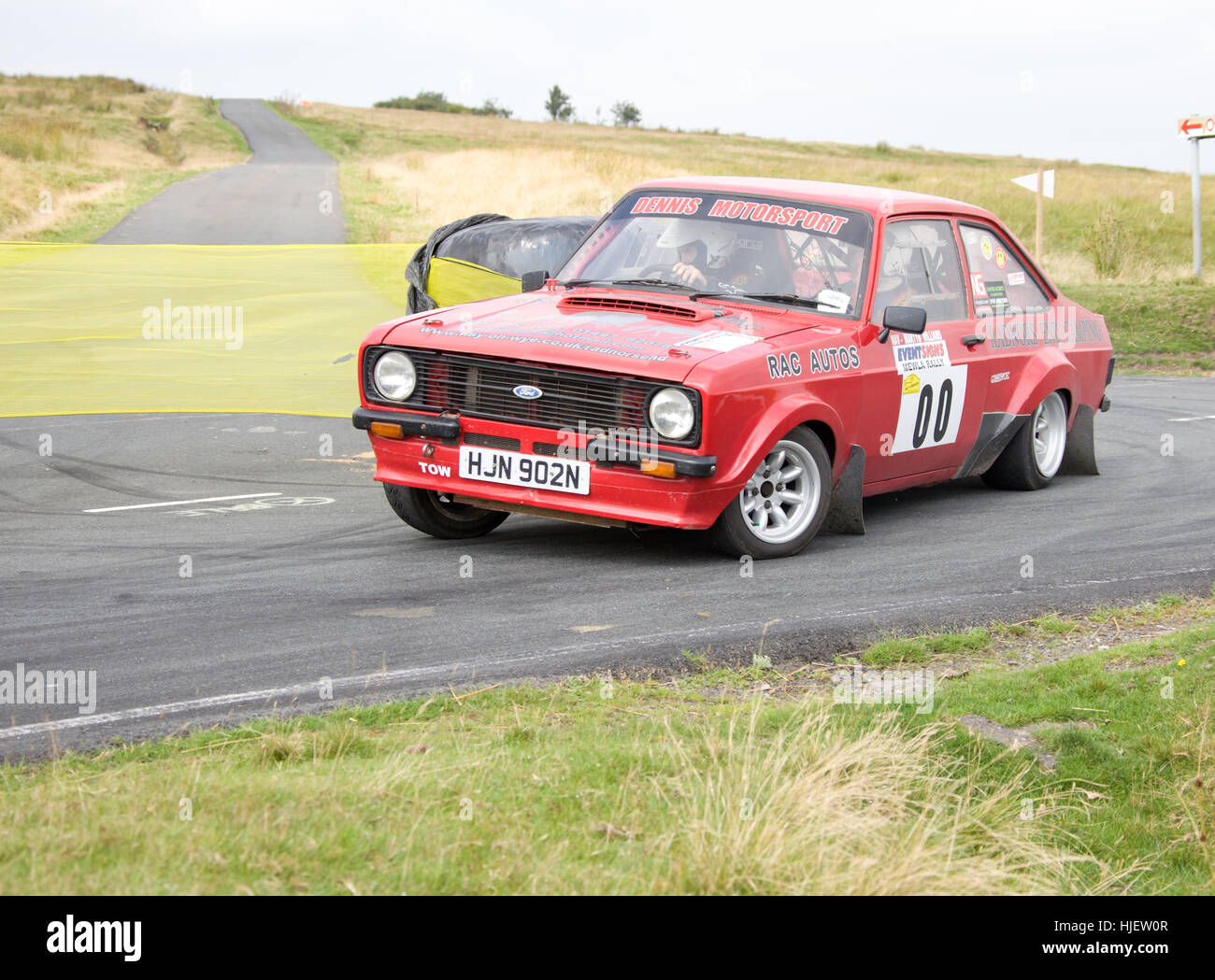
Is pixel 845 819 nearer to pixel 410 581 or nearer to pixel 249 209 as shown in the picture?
pixel 410 581

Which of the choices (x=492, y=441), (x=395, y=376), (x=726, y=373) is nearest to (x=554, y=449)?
(x=492, y=441)

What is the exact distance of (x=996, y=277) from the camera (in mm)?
8617

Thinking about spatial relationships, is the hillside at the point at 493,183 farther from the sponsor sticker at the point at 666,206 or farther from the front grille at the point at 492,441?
the front grille at the point at 492,441

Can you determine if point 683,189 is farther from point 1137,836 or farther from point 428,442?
point 1137,836

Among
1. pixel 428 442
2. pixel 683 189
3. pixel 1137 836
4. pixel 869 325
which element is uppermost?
pixel 683 189

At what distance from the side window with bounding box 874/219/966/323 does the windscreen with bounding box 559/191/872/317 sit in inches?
8.5

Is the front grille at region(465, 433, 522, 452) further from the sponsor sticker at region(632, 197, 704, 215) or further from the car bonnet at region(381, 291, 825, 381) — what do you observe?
the sponsor sticker at region(632, 197, 704, 215)

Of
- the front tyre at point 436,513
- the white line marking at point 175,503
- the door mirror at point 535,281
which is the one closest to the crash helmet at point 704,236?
the door mirror at point 535,281

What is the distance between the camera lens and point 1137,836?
13.0 ft

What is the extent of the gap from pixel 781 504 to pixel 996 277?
2658 mm

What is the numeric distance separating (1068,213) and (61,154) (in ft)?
99.5
